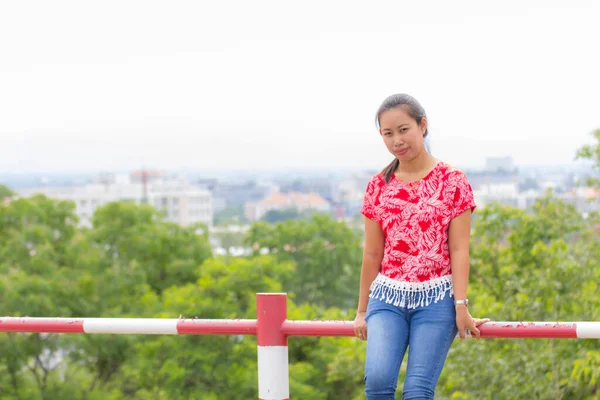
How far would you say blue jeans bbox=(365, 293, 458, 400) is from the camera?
271 cm

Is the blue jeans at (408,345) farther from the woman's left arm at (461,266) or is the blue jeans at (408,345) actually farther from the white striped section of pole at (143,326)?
the white striped section of pole at (143,326)

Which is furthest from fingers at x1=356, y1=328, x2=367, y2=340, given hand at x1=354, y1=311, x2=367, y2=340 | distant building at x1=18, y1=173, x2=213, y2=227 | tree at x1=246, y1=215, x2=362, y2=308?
distant building at x1=18, y1=173, x2=213, y2=227

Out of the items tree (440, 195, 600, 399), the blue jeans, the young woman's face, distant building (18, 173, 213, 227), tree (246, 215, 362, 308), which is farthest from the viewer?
distant building (18, 173, 213, 227)

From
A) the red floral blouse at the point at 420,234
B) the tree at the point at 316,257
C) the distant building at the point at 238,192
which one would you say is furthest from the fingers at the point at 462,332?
the distant building at the point at 238,192

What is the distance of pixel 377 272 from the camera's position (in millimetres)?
3018

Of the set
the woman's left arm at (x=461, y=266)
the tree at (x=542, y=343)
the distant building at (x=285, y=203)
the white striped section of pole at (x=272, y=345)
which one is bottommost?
the distant building at (x=285, y=203)

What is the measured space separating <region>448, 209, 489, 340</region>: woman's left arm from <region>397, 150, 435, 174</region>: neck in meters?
0.21

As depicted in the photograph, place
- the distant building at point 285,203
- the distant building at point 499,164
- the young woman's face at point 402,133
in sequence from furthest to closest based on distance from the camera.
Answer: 1. the distant building at point 285,203
2. the distant building at point 499,164
3. the young woman's face at point 402,133

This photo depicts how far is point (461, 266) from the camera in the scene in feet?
9.32

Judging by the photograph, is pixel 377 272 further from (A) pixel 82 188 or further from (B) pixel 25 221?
(A) pixel 82 188

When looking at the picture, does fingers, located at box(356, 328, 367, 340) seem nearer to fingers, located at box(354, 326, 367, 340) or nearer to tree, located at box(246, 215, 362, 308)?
fingers, located at box(354, 326, 367, 340)

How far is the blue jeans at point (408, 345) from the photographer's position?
271 centimetres

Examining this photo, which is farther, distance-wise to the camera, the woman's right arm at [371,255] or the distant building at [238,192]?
the distant building at [238,192]

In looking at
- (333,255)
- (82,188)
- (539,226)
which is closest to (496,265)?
(539,226)
